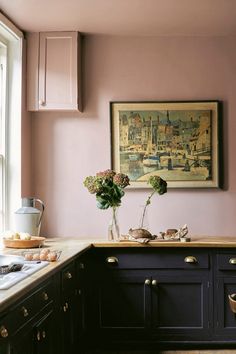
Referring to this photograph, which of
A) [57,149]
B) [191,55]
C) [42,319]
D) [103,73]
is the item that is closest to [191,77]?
[191,55]

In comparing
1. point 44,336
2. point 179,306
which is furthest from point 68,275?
point 179,306

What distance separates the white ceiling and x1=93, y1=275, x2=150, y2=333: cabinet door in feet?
6.43

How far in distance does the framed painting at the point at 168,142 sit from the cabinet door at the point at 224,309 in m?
0.89

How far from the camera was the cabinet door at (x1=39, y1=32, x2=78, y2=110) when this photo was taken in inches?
169

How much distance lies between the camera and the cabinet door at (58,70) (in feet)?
14.1

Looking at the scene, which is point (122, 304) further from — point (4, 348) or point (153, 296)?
point (4, 348)

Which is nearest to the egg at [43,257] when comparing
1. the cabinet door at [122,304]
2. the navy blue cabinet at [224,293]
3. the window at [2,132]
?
the cabinet door at [122,304]

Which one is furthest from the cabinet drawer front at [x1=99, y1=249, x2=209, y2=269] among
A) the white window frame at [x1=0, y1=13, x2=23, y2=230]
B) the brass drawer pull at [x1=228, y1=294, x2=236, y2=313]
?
the white window frame at [x1=0, y1=13, x2=23, y2=230]

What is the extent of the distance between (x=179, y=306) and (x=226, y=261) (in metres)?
0.48

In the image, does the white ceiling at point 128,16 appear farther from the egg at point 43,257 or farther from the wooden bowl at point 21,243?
the egg at point 43,257

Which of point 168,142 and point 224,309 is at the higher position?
point 168,142

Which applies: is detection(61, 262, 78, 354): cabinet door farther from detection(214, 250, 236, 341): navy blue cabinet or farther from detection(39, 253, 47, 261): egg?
detection(214, 250, 236, 341): navy blue cabinet

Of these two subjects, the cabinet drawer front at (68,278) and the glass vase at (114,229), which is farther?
the glass vase at (114,229)

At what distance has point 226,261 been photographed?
12.6 ft
